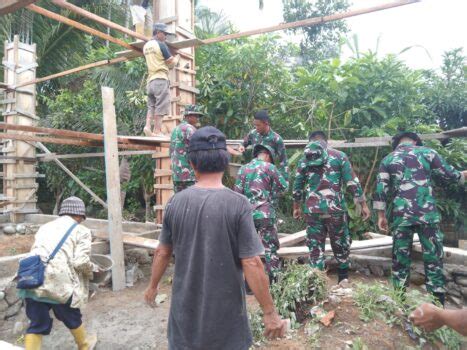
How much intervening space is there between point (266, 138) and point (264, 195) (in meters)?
1.03

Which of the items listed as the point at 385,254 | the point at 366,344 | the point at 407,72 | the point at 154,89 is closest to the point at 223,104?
the point at 154,89

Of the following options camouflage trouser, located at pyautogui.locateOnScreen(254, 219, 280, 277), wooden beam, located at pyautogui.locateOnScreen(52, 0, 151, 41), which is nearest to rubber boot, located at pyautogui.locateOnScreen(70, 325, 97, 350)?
camouflage trouser, located at pyautogui.locateOnScreen(254, 219, 280, 277)

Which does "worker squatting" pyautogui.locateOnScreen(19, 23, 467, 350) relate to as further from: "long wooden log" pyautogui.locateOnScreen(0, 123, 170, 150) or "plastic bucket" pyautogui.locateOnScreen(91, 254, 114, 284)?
"plastic bucket" pyautogui.locateOnScreen(91, 254, 114, 284)

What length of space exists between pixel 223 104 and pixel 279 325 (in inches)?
266

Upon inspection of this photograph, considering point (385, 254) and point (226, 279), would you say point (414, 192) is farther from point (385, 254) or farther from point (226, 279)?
point (226, 279)

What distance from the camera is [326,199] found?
13.8 ft

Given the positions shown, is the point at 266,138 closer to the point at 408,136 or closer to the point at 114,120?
the point at 408,136

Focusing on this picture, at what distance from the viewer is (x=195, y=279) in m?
2.01

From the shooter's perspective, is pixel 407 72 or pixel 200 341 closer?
pixel 200 341

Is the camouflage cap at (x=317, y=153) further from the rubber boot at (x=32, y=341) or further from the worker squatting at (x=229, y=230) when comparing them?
the rubber boot at (x=32, y=341)

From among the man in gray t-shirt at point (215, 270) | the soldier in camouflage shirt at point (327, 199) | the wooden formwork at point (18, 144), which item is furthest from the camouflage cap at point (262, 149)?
the wooden formwork at point (18, 144)

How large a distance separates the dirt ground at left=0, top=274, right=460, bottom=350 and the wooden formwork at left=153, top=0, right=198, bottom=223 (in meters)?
1.81

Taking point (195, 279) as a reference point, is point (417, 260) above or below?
below

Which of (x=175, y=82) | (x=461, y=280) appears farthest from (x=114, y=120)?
(x=461, y=280)
